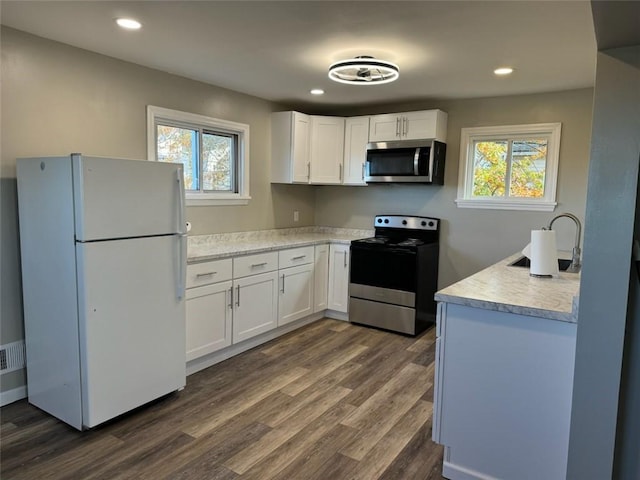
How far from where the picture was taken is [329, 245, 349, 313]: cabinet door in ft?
14.9

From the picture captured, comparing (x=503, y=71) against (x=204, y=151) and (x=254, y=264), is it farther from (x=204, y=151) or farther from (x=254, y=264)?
(x=204, y=151)

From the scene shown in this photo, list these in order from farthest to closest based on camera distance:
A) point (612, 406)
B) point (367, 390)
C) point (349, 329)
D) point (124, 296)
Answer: point (349, 329), point (367, 390), point (124, 296), point (612, 406)

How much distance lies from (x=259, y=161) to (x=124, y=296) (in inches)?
92.8

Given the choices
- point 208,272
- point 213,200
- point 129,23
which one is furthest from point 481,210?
point 129,23

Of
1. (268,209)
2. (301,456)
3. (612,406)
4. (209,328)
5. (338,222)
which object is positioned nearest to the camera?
(612,406)

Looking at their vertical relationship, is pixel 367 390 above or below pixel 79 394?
below

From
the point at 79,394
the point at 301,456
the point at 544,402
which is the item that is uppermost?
the point at 544,402

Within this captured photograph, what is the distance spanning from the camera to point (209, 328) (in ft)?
10.9

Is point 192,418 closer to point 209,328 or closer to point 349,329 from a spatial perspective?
point 209,328

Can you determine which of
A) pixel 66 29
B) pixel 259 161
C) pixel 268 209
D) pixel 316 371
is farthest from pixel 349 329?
pixel 66 29

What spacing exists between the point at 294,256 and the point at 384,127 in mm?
1633

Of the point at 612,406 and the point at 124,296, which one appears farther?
the point at 124,296

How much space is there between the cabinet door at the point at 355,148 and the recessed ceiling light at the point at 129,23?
8.49 ft

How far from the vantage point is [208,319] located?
3.30 m
